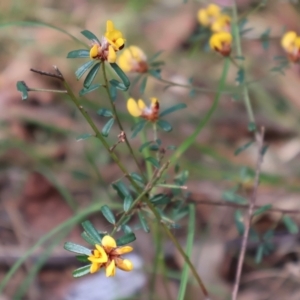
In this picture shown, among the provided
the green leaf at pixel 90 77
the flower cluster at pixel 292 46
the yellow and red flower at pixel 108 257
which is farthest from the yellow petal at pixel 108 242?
the flower cluster at pixel 292 46

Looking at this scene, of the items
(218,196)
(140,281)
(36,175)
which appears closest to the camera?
(140,281)

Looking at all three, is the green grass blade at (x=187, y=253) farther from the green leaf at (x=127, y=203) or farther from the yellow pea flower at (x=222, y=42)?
the yellow pea flower at (x=222, y=42)

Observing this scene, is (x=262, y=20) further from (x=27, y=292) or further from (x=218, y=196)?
(x=27, y=292)

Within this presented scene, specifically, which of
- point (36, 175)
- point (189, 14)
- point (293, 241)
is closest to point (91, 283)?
point (36, 175)

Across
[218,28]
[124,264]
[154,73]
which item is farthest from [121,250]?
[218,28]

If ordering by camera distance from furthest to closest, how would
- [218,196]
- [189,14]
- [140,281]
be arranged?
1. [189,14]
2. [218,196]
3. [140,281]

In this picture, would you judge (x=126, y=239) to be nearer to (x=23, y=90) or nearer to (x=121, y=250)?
(x=121, y=250)

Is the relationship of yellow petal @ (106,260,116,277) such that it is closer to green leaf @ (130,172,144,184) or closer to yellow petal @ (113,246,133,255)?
yellow petal @ (113,246,133,255)
